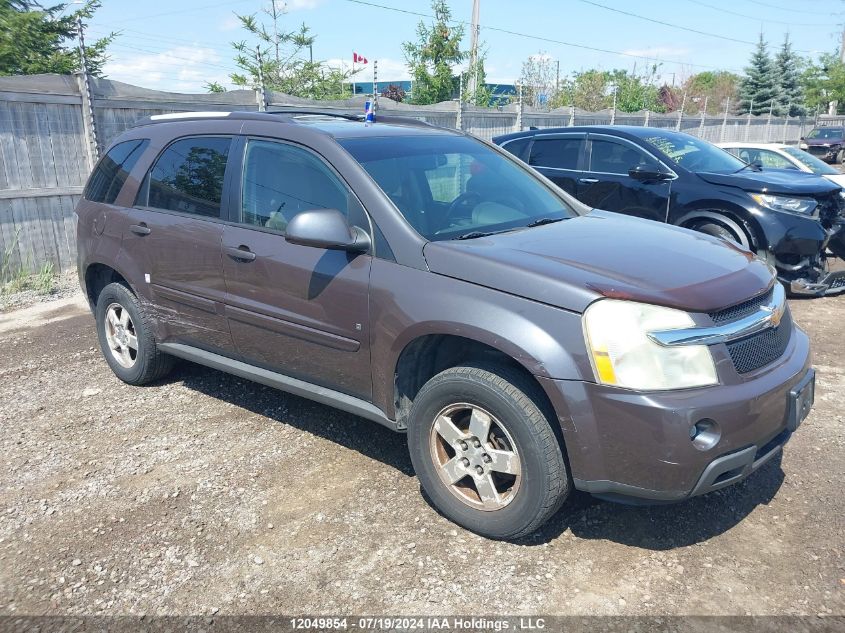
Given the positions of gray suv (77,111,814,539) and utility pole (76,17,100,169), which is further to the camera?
utility pole (76,17,100,169)

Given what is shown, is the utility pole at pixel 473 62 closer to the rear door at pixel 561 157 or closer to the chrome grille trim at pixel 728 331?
the rear door at pixel 561 157

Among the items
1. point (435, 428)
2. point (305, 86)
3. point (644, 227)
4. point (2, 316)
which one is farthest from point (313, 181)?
point (305, 86)

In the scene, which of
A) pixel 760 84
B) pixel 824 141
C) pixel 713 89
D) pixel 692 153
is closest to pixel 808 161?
pixel 692 153

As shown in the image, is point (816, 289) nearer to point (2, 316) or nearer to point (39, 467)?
point (39, 467)

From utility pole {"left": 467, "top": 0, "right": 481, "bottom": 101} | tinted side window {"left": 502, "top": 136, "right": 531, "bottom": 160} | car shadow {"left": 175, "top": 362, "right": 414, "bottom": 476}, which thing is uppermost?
utility pole {"left": 467, "top": 0, "right": 481, "bottom": 101}

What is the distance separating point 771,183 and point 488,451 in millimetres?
5763

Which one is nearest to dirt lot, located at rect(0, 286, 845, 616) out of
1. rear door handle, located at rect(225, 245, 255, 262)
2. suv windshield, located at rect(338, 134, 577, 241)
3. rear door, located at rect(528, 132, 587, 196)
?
rear door handle, located at rect(225, 245, 255, 262)

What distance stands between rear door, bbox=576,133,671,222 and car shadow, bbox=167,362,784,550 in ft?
14.3

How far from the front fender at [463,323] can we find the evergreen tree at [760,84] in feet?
147

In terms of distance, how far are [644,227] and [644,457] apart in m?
1.58

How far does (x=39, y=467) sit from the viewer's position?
3.95m

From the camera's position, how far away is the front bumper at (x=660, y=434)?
2.66 metres

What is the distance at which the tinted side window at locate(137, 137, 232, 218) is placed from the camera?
164 inches

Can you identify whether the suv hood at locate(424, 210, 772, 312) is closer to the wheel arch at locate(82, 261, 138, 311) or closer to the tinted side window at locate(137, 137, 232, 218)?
the tinted side window at locate(137, 137, 232, 218)
